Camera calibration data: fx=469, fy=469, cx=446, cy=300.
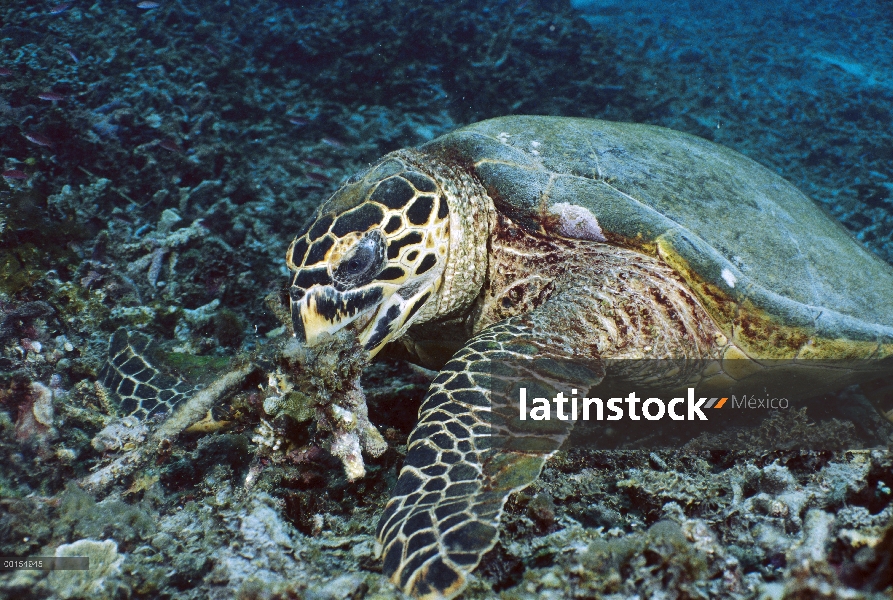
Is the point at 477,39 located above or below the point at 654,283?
above

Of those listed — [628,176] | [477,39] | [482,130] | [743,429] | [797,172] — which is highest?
[477,39]

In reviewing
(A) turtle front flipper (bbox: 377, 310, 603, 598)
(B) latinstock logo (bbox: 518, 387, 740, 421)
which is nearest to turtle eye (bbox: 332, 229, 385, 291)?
(A) turtle front flipper (bbox: 377, 310, 603, 598)

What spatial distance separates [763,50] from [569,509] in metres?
10.1

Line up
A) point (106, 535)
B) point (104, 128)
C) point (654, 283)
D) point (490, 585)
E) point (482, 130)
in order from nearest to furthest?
1. point (490, 585)
2. point (106, 535)
3. point (654, 283)
4. point (482, 130)
5. point (104, 128)

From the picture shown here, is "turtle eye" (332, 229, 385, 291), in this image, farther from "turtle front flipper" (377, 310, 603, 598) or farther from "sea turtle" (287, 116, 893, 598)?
"turtle front flipper" (377, 310, 603, 598)

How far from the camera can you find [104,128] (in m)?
4.48

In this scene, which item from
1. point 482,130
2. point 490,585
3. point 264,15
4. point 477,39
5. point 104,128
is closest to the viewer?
point 490,585

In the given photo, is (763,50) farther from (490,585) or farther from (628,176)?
(490,585)

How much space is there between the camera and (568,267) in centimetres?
216

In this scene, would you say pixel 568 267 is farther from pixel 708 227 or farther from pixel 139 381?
pixel 139 381

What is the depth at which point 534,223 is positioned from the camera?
2.18 m

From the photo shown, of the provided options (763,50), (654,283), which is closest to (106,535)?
(654,283)

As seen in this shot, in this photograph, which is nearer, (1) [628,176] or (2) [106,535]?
(2) [106,535]

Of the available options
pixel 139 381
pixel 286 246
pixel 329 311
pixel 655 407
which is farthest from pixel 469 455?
pixel 286 246
